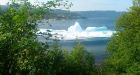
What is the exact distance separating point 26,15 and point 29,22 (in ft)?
1.30

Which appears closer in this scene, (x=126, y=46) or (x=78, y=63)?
(x=126, y=46)

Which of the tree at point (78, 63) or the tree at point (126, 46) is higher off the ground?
the tree at point (126, 46)

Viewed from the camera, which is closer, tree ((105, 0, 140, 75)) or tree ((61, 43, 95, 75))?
tree ((105, 0, 140, 75))

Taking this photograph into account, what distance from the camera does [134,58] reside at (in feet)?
93.6

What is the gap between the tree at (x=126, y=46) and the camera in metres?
28.2

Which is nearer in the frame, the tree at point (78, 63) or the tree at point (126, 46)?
the tree at point (126, 46)

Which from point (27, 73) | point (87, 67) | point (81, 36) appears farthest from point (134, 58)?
point (81, 36)

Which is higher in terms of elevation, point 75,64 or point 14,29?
point 14,29

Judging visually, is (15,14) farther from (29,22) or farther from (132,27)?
(132,27)

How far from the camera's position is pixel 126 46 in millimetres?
28641

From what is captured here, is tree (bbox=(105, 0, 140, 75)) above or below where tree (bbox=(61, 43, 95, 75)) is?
above

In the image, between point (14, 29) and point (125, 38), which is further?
point (125, 38)

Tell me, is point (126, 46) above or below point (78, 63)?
above

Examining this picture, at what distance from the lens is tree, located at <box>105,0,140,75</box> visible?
28.2 m
